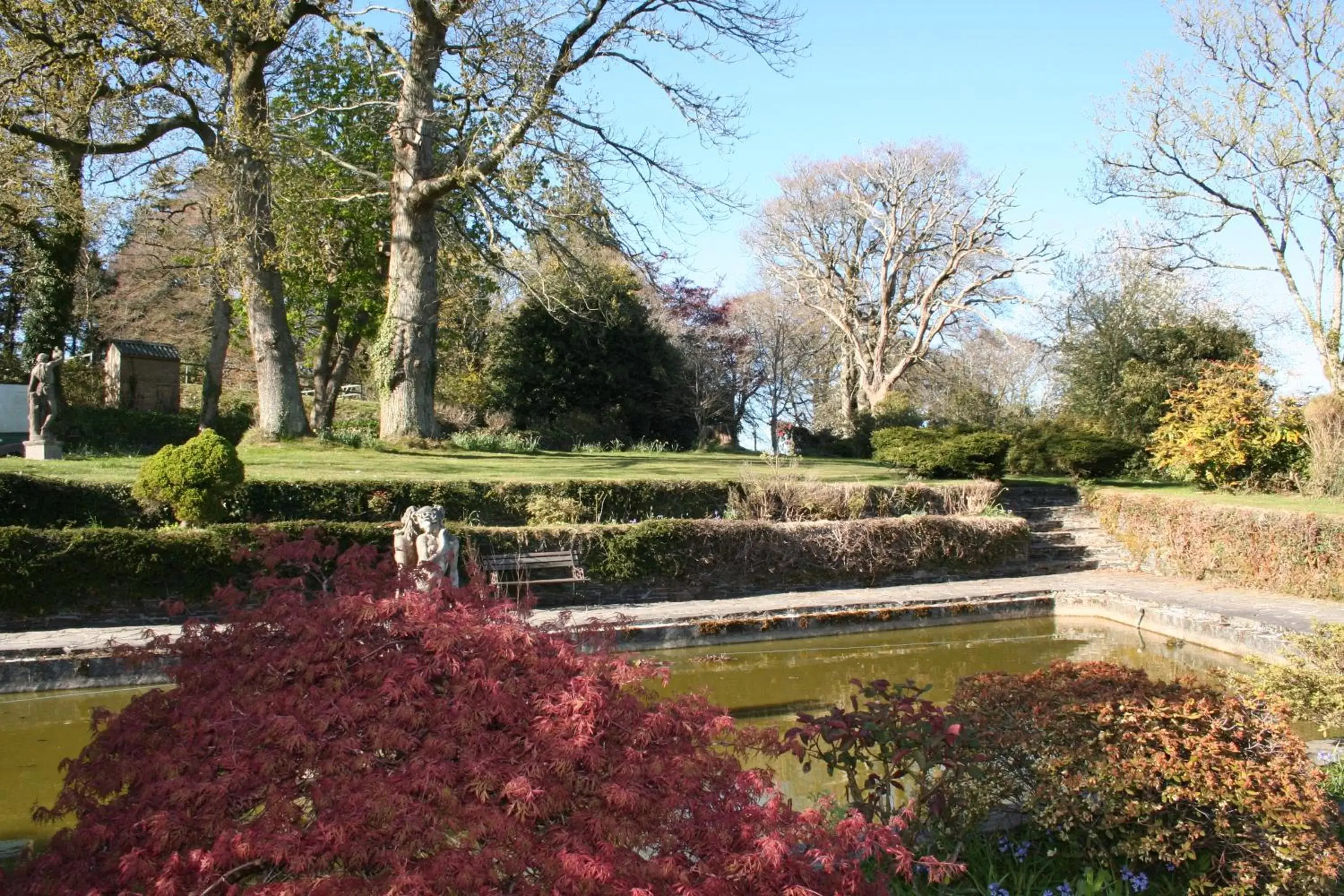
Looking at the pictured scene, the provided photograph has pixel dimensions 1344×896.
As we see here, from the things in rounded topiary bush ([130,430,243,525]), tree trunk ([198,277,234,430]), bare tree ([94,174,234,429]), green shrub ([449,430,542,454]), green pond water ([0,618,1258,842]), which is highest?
bare tree ([94,174,234,429])

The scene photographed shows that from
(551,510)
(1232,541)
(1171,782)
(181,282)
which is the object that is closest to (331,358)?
(181,282)

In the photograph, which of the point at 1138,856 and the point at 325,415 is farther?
the point at 325,415

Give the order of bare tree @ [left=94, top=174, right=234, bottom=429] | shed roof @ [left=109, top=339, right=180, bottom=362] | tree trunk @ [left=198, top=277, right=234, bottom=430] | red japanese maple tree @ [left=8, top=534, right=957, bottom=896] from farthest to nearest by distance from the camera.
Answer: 1. tree trunk @ [left=198, top=277, right=234, bottom=430]
2. shed roof @ [left=109, top=339, right=180, bottom=362]
3. bare tree @ [left=94, top=174, right=234, bottom=429]
4. red japanese maple tree @ [left=8, top=534, right=957, bottom=896]

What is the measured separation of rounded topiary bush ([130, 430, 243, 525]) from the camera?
37.1 feet

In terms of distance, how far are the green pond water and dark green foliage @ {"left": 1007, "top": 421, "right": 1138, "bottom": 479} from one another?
8.14 m

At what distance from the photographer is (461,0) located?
17.1 metres

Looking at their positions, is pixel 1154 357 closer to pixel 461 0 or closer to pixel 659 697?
pixel 461 0

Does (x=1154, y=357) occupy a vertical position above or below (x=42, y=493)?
above

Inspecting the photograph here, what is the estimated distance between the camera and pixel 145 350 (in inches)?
972

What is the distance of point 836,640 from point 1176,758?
678 cm

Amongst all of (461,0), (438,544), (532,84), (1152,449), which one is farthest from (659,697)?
(1152,449)

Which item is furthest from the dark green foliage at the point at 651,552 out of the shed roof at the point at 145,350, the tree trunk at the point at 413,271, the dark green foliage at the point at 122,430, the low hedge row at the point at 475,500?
the shed roof at the point at 145,350

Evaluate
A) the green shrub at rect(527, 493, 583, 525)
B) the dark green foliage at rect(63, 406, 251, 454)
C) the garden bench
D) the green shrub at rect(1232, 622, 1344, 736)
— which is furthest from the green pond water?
the dark green foliage at rect(63, 406, 251, 454)

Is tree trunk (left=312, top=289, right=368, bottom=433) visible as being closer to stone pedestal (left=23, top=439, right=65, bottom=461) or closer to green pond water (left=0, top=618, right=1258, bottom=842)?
stone pedestal (left=23, top=439, right=65, bottom=461)
